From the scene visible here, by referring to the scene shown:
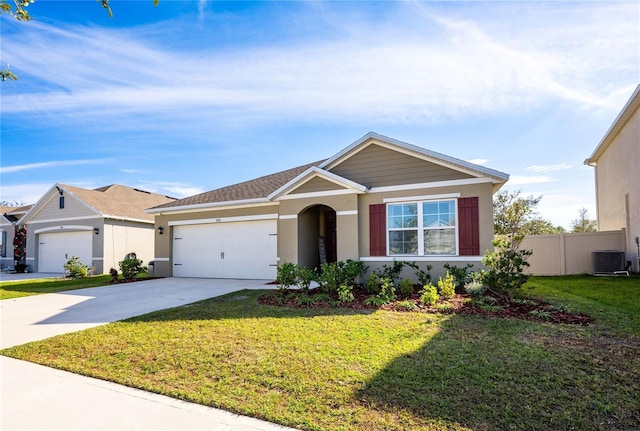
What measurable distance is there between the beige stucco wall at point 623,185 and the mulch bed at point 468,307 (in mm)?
8501

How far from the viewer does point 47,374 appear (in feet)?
13.6

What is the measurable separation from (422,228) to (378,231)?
132cm

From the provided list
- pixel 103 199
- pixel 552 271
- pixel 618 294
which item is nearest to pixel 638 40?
pixel 618 294

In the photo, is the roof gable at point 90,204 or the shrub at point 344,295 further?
the roof gable at point 90,204

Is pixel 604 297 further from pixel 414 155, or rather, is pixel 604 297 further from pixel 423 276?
pixel 414 155

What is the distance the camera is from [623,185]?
45.1 ft

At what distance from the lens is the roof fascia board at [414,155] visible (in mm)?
9273

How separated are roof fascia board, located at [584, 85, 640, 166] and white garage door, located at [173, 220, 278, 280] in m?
13.2

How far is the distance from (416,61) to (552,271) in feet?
34.7

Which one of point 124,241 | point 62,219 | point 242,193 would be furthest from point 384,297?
point 62,219

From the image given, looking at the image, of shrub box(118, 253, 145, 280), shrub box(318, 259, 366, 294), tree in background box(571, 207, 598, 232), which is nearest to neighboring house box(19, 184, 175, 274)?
shrub box(118, 253, 145, 280)

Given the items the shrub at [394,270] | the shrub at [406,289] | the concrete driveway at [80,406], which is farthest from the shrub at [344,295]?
the concrete driveway at [80,406]

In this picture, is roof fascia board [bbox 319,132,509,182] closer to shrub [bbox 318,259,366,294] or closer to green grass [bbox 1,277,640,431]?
shrub [bbox 318,259,366,294]

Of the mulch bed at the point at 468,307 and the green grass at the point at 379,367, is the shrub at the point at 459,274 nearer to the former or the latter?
the mulch bed at the point at 468,307
